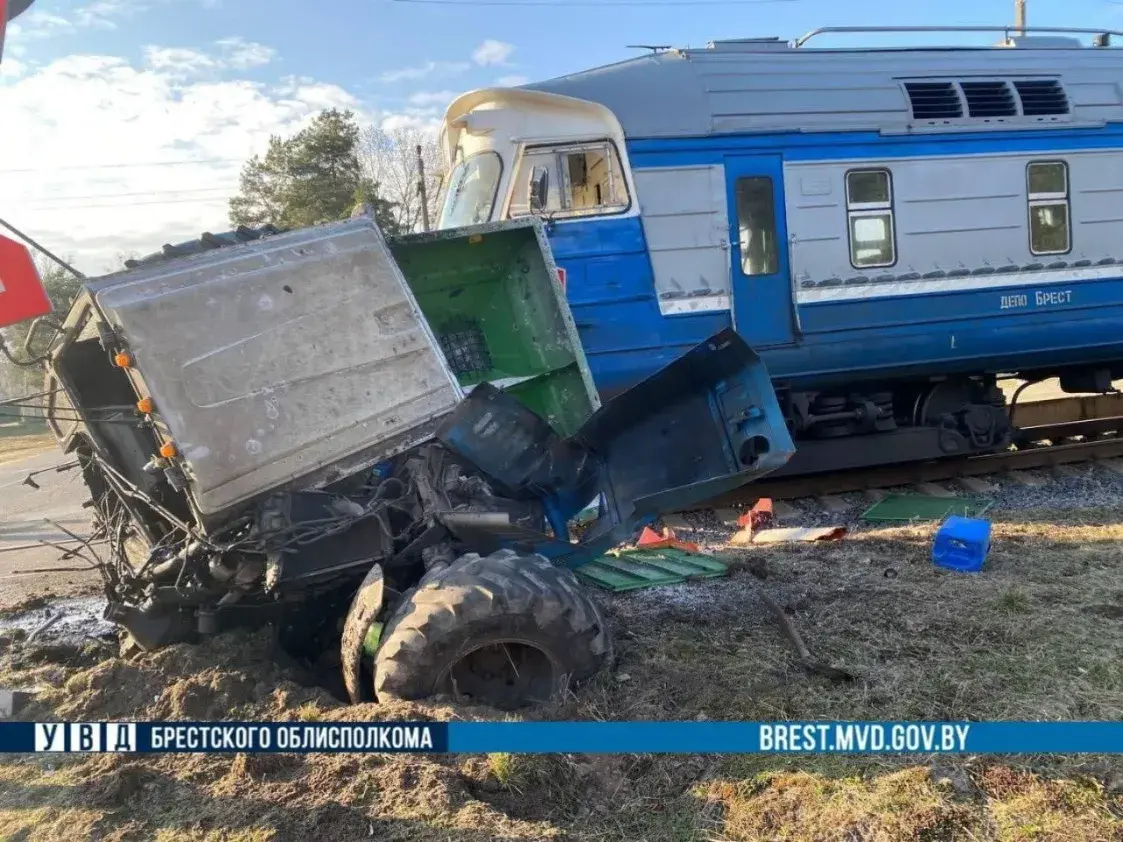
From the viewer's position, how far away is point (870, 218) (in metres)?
6.97

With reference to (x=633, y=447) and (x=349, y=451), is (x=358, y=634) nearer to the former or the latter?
(x=349, y=451)

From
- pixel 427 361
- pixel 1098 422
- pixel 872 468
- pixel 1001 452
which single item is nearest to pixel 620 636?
pixel 427 361

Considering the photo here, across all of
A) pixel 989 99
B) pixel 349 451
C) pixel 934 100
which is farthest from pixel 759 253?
pixel 349 451

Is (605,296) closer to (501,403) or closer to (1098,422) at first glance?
(501,403)

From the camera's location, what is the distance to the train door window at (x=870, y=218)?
273 inches

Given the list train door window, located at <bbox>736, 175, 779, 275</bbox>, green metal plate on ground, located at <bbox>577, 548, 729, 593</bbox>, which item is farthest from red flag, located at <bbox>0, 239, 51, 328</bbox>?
train door window, located at <bbox>736, 175, 779, 275</bbox>

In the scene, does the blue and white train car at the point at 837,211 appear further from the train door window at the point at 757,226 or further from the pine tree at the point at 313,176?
the pine tree at the point at 313,176

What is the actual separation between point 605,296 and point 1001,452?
4.83 metres

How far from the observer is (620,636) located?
14.6 ft

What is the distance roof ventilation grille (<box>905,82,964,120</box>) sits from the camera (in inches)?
281

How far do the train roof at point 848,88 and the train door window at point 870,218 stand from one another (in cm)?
45

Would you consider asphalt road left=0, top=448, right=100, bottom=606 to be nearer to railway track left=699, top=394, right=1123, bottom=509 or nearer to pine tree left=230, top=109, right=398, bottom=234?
railway track left=699, top=394, right=1123, bottom=509

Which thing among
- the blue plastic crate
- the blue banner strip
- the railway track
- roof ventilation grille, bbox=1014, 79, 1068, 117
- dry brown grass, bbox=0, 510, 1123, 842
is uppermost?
roof ventilation grille, bbox=1014, 79, 1068, 117

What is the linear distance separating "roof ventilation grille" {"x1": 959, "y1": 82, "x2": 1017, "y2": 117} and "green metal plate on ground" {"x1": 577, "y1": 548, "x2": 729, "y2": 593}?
482 centimetres
